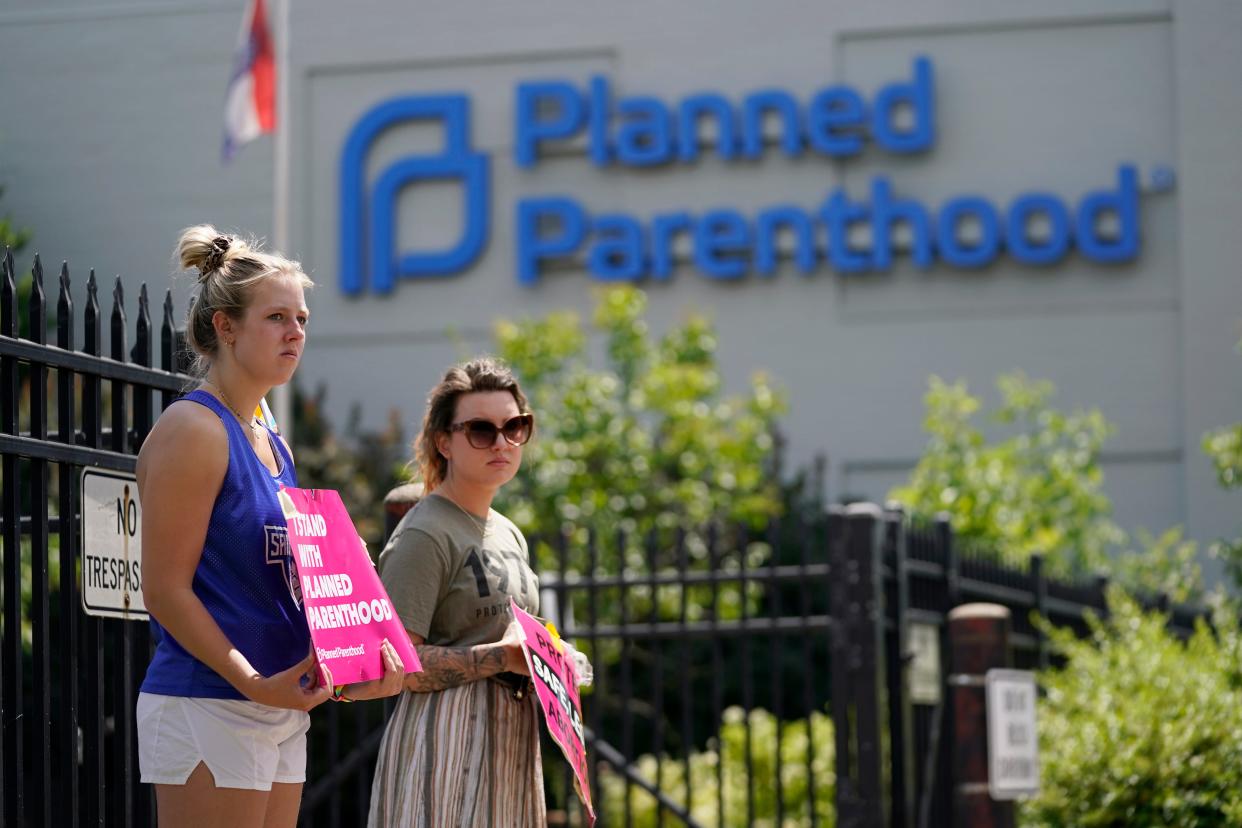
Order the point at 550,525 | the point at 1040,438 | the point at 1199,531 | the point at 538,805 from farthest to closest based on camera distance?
the point at 1199,531, the point at 1040,438, the point at 550,525, the point at 538,805

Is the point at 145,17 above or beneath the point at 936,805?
above

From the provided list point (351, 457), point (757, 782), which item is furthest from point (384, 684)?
point (351, 457)

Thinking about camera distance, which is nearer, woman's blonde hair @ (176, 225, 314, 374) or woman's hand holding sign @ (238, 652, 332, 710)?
woman's hand holding sign @ (238, 652, 332, 710)

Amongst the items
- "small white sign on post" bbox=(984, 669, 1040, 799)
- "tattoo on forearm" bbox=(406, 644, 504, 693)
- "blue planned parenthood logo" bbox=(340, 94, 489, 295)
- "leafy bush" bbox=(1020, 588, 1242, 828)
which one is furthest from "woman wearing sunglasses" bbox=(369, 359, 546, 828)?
"blue planned parenthood logo" bbox=(340, 94, 489, 295)

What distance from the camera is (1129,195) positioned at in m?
21.8

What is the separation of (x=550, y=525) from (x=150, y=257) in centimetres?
1150

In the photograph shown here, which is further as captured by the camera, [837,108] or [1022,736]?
[837,108]

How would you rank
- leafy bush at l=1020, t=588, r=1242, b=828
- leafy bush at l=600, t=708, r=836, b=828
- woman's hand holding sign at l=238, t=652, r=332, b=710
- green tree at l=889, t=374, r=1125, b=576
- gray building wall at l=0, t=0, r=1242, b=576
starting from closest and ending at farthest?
1. woman's hand holding sign at l=238, t=652, r=332, b=710
2. leafy bush at l=1020, t=588, r=1242, b=828
3. leafy bush at l=600, t=708, r=836, b=828
4. green tree at l=889, t=374, r=1125, b=576
5. gray building wall at l=0, t=0, r=1242, b=576

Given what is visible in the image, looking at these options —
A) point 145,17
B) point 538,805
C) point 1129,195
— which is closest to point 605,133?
point 1129,195

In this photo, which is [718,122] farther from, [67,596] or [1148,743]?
[67,596]

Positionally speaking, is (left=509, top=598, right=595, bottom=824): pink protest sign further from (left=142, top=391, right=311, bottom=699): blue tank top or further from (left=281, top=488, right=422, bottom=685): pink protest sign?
(left=142, top=391, right=311, bottom=699): blue tank top

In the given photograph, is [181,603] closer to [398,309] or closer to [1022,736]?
[1022,736]

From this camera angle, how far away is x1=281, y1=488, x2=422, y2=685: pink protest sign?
3.25 meters

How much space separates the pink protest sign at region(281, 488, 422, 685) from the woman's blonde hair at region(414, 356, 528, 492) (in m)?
0.88
